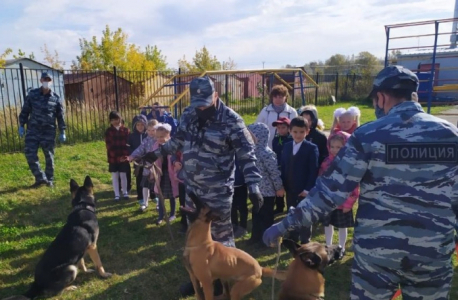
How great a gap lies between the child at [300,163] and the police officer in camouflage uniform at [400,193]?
2.24m

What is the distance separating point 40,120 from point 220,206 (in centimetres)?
547

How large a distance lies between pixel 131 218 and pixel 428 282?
15.7 feet

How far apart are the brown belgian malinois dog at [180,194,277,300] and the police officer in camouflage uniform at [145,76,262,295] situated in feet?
0.78

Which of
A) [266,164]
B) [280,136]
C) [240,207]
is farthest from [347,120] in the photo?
[240,207]

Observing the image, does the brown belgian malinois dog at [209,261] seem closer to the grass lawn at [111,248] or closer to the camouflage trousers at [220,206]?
the camouflage trousers at [220,206]

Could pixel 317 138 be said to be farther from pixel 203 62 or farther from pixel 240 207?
pixel 203 62

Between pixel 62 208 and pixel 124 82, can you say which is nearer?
pixel 62 208

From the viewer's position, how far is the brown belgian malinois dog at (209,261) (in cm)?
305

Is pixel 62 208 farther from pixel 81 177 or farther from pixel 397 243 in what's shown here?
pixel 397 243

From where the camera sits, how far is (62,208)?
6.30 m

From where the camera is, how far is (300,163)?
4340 millimetres

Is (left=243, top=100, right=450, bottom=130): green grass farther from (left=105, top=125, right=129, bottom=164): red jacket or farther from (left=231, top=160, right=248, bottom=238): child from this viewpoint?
(left=231, top=160, right=248, bottom=238): child

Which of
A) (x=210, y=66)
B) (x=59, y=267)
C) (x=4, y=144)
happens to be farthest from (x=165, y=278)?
(x=210, y=66)

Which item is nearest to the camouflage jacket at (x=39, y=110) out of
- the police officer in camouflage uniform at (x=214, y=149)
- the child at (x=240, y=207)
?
the child at (x=240, y=207)
